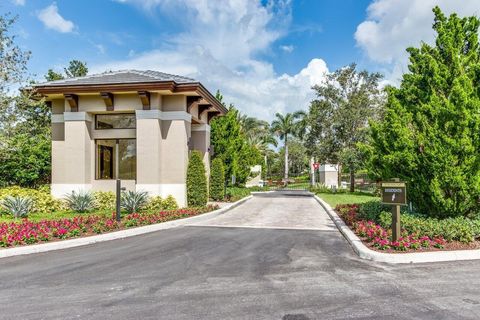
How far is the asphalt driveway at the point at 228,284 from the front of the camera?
436cm

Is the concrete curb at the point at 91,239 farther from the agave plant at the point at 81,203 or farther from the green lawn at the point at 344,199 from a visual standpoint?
the green lawn at the point at 344,199

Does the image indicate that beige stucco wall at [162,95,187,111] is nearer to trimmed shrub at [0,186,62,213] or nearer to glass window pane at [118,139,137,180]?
glass window pane at [118,139,137,180]

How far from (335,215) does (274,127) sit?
42.8m

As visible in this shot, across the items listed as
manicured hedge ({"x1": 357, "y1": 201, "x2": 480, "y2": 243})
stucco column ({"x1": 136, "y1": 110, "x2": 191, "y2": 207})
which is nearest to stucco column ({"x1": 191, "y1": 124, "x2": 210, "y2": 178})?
stucco column ({"x1": 136, "y1": 110, "x2": 191, "y2": 207})

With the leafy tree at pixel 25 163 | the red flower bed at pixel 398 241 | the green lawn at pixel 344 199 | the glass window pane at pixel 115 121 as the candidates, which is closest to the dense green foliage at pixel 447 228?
the red flower bed at pixel 398 241

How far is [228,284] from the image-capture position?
17.8 ft

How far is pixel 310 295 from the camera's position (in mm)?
4910

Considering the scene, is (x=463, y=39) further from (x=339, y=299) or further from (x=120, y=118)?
(x=120, y=118)

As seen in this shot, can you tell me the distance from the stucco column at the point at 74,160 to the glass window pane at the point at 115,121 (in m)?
0.62

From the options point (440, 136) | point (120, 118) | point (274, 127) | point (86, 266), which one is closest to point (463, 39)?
point (440, 136)

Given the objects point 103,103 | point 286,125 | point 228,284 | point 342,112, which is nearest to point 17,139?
point 103,103

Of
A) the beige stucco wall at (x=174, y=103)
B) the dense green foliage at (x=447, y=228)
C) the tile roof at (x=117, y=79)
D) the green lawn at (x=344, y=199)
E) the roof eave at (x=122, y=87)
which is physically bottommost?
the green lawn at (x=344, y=199)

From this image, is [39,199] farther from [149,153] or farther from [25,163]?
[149,153]

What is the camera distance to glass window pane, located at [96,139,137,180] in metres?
16.1
